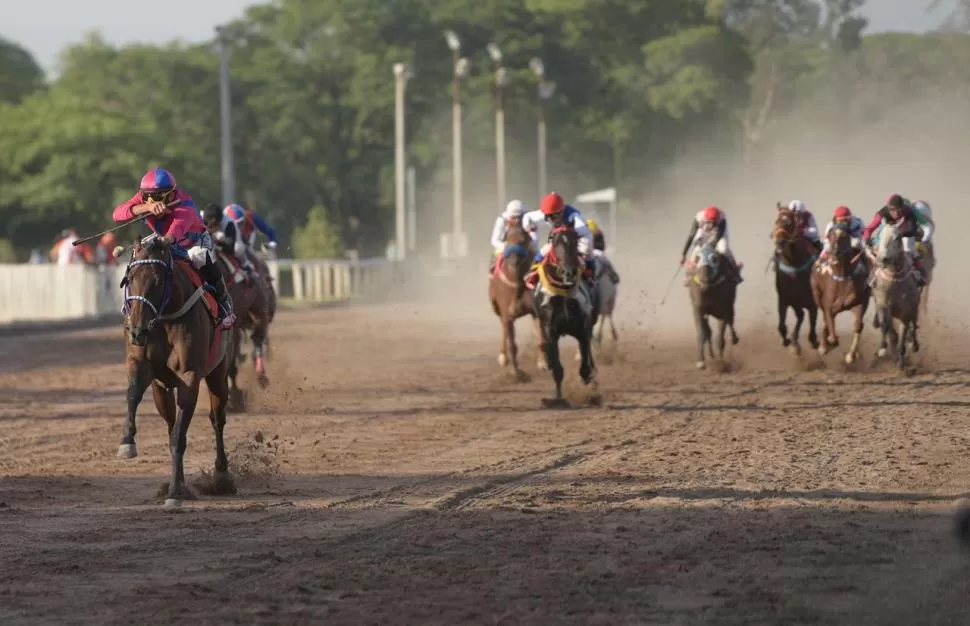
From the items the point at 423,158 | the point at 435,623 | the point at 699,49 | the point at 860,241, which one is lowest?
the point at 435,623

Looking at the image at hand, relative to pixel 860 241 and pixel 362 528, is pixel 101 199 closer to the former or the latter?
pixel 860 241

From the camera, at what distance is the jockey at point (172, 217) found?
1192 cm

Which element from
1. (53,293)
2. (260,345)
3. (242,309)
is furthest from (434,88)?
(242,309)

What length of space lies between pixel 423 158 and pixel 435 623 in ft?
251

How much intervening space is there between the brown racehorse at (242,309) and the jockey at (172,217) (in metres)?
4.99

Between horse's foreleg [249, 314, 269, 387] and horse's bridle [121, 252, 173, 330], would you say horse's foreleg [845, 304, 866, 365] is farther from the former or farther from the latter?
horse's bridle [121, 252, 173, 330]

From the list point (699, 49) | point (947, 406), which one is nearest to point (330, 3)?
point (699, 49)

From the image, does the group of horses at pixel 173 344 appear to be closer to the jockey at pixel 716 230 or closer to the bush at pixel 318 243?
the jockey at pixel 716 230

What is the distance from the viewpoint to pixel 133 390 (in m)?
12.0

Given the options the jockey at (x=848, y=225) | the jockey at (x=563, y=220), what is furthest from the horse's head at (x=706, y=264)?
the jockey at (x=563, y=220)

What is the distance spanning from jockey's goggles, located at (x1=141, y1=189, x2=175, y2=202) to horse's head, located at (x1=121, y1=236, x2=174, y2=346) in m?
0.53

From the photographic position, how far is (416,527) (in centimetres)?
1038

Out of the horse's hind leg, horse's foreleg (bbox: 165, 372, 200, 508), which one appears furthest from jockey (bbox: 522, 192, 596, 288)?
horse's foreleg (bbox: 165, 372, 200, 508)

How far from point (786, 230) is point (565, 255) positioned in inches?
253
